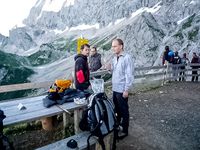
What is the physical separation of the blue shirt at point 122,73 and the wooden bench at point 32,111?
108 centimetres

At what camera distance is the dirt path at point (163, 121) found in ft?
20.7

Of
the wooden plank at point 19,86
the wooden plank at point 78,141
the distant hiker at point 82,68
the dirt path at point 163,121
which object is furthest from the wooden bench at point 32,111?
the dirt path at point 163,121

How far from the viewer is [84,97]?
228 inches

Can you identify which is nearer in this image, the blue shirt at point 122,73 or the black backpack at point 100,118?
the black backpack at point 100,118

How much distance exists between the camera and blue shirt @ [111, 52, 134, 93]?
19.1 feet

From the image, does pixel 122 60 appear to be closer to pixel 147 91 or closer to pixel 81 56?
pixel 81 56

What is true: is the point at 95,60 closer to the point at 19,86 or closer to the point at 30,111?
the point at 19,86

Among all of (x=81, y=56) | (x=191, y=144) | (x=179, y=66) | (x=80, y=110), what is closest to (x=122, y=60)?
(x=81, y=56)

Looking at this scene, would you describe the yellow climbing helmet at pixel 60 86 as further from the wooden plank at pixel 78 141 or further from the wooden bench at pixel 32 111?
the wooden plank at pixel 78 141

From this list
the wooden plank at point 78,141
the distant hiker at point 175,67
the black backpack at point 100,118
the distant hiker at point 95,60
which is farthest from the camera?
the distant hiker at point 175,67

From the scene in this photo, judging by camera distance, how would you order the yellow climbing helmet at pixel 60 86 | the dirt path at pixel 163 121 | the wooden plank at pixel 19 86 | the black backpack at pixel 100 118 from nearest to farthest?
the black backpack at pixel 100 118, the yellow climbing helmet at pixel 60 86, the dirt path at pixel 163 121, the wooden plank at pixel 19 86

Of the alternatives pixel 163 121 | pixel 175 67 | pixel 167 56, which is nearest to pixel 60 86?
pixel 163 121

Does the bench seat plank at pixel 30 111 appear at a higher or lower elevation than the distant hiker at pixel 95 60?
lower

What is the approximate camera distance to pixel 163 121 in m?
8.11
